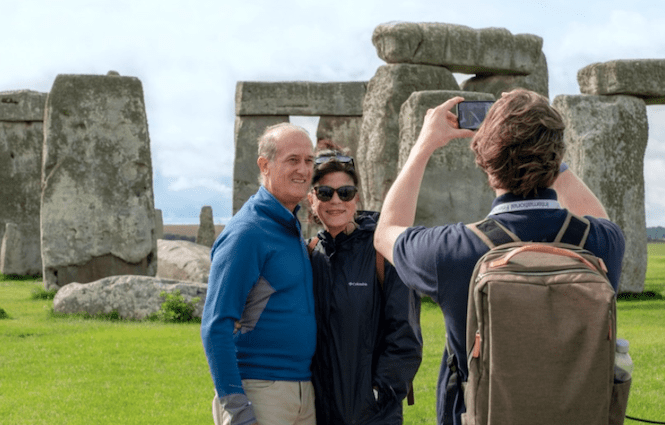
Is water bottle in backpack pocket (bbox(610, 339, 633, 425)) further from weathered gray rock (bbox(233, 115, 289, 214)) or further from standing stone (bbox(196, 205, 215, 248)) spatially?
standing stone (bbox(196, 205, 215, 248))

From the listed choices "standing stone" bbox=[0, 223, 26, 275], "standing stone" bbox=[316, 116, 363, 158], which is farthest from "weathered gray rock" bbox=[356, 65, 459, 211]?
"standing stone" bbox=[0, 223, 26, 275]

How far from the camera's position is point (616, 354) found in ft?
6.55

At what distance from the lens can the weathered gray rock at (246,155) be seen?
600 inches

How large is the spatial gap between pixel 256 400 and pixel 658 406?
3512mm

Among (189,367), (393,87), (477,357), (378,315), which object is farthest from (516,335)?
(393,87)

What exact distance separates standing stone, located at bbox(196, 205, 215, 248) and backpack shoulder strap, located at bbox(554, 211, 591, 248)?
58.4 ft

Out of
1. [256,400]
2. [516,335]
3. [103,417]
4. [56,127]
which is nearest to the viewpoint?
[516,335]

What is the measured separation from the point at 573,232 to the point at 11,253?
1482cm

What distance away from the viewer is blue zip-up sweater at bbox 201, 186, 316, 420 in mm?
2561

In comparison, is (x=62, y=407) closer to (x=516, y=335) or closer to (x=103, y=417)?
(x=103, y=417)

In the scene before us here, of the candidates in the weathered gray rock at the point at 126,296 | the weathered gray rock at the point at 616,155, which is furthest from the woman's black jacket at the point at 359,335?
the weathered gray rock at the point at 616,155

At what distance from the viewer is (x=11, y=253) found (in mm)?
15281

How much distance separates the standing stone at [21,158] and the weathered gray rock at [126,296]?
24.7ft

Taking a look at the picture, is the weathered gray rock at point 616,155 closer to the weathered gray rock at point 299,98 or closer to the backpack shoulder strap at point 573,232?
the weathered gray rock at point 299,98
